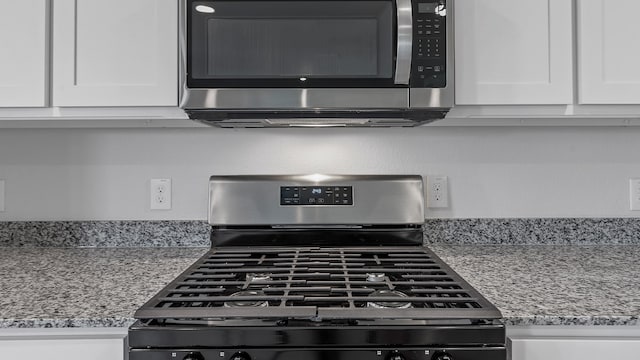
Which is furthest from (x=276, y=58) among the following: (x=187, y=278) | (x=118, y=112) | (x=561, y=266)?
(x=561, y=266)

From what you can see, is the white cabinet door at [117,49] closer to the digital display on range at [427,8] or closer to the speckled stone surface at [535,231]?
Result: the digital display on range at [427,8]

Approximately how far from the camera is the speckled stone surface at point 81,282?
96 centimetres

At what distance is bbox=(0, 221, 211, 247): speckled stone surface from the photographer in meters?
1.68

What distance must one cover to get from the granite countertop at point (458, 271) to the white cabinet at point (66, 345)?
0.03 meters

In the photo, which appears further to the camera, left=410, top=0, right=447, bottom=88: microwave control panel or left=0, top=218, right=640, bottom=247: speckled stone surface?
left=0, top=218, right=640, bottom=247: speckled stone surface

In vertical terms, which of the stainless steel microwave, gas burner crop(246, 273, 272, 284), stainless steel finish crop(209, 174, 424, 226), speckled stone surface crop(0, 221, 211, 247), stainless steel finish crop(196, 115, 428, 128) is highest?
the stainless steel microwave

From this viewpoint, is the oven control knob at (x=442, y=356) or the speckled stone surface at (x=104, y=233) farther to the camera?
the speckled stone surface at (x=104, y=233)

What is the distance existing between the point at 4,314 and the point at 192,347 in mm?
373

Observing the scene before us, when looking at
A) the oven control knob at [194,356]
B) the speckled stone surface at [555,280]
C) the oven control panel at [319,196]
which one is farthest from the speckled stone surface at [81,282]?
the speckled stone surface at [555,280]

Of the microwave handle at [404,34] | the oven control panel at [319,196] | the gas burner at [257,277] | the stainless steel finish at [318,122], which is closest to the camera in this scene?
the gas burner at [257,277]

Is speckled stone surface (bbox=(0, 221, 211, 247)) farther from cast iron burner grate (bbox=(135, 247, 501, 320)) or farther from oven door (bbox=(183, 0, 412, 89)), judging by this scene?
oven door (bbox=(183, 0, 412, 89))

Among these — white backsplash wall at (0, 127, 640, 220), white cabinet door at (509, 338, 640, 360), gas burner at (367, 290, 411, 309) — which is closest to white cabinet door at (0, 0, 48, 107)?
white backsplash wall at (0, 127, 640, 220)

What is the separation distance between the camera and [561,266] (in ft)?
4.43

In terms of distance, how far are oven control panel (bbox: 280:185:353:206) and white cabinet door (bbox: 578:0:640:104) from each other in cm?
73
